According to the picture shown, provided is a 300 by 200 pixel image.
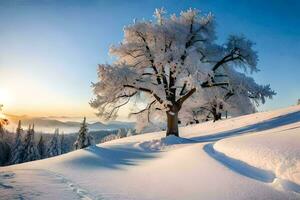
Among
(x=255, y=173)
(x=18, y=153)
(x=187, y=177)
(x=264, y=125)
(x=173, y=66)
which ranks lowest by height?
(x=18, y=153)

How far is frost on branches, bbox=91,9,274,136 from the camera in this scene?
2055 centimetres

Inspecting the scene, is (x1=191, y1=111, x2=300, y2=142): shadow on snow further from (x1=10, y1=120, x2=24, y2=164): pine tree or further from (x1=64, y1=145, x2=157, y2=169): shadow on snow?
(x1=10, y1=120, x2=24, y2=164): pine tree

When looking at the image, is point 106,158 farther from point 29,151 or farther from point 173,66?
point 29,151

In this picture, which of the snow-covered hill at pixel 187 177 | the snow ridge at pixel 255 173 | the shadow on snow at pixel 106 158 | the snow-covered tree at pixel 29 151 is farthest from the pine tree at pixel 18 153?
the snow ridge at pixel 255 173

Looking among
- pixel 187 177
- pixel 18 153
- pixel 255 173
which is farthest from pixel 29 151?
pixel 255 173

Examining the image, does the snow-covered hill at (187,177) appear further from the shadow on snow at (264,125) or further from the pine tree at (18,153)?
the pine tree at (18,153)

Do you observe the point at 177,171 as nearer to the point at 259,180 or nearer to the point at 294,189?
the point at 259,180

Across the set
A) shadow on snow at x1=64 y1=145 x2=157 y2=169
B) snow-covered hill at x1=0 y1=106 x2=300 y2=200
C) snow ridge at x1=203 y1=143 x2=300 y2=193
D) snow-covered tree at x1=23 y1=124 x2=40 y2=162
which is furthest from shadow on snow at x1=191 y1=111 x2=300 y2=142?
snow-covered tree at x1=23 y1=124 x2=40 y2=162

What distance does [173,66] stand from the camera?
20.8m

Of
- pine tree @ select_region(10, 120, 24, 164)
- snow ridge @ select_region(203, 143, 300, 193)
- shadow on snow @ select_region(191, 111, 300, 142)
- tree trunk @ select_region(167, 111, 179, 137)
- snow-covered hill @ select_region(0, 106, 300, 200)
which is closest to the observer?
snow-covered hill @ select_region(0, 106, 300, 200)

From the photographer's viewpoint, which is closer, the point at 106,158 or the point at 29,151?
the point at 106,158

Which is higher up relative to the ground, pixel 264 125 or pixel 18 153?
pixel 264 125

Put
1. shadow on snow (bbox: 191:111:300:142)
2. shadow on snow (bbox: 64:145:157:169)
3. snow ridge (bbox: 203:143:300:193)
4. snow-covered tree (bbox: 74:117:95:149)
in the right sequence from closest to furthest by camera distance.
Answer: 1. snow ridge (bbox: 203:143:300:193)
2. shadow on snow (bbox: 64:145:157:169)
3. shadow on snow (bbox: 191:111:300:142)
4. snow-covered tree (bbox: 74:117:95:149)

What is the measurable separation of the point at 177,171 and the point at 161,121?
17.9 m
